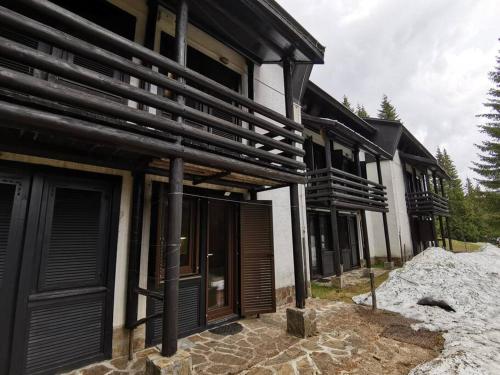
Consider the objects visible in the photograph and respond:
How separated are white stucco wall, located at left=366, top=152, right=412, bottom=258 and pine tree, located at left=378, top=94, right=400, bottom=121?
2419cm

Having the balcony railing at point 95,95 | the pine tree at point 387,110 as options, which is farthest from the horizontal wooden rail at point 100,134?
the pine tree at point 387,110

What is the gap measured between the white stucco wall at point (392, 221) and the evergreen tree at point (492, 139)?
16.2 meters

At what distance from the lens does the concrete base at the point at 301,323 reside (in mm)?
4816

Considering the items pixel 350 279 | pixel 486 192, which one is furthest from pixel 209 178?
pixel 486 192

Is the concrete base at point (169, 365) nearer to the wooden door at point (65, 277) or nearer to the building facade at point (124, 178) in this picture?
the building facade at point (124, 178)

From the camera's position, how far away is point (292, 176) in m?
5.26

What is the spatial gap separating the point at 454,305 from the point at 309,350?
4.53 meters

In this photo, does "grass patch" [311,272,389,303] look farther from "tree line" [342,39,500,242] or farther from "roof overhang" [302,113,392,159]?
"tree line" [342,39,500,242]

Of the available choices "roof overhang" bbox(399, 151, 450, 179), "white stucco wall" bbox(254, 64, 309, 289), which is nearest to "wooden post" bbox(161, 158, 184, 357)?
"white stucco wall" bbox(254, 64, 309, 289)

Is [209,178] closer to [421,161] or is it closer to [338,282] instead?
[338,282]

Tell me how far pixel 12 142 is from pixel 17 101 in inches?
26.4

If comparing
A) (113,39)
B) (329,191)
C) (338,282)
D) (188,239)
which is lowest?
(338,282)

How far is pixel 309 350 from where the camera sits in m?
4.29

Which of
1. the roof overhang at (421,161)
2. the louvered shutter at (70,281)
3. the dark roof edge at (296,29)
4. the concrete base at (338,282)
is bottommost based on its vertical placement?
the concrete base at (338,282)
